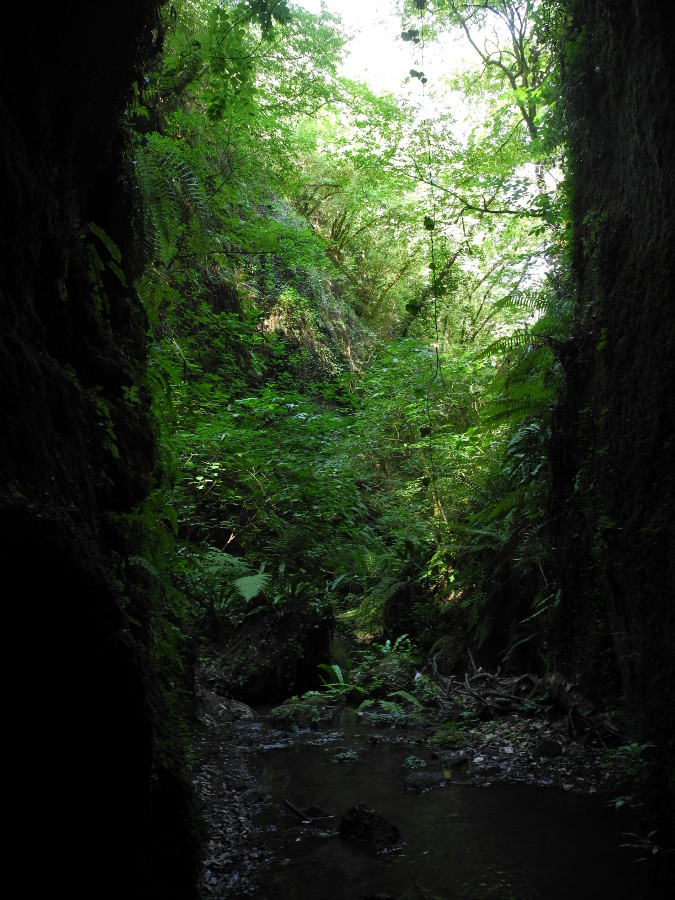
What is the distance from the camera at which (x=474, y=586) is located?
26.7 feet

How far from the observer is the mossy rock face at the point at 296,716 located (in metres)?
6.84

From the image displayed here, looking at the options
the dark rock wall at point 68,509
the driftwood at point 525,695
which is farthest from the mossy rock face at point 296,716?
the dark rock wall at point 68,509

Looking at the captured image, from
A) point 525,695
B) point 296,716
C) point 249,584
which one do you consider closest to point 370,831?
point 525,695

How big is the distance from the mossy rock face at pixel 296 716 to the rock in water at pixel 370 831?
117 inches

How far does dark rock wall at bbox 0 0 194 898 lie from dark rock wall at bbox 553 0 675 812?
2.75 m

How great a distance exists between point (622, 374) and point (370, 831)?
3459mm

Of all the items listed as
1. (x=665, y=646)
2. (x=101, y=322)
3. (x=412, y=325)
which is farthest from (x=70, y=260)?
(x=412, y=325)

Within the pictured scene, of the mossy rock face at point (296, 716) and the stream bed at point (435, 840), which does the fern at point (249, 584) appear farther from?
the stream bed at point (435, 840)

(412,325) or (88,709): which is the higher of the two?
(412,325)

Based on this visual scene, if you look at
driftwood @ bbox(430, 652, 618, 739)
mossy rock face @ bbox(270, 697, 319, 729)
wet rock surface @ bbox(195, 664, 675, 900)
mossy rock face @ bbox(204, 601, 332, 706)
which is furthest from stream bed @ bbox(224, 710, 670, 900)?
mossy rock face @ bbox(204, 601, 332, 706)

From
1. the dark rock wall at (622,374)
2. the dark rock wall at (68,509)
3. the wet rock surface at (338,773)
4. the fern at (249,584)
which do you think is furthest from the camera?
the fern at (249,584)

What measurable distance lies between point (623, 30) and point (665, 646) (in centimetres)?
421

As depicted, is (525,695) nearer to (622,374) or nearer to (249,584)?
(249,584)

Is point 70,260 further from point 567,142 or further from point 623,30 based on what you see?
point 567,142
